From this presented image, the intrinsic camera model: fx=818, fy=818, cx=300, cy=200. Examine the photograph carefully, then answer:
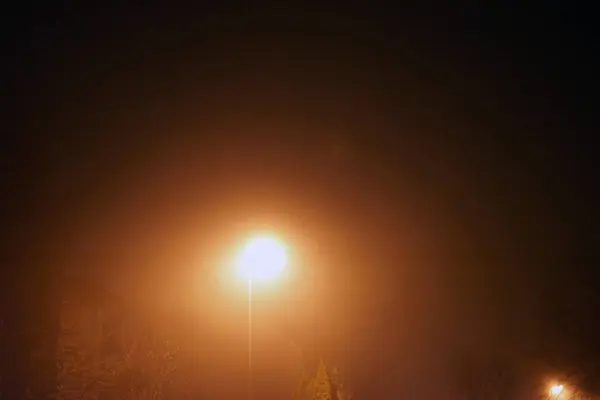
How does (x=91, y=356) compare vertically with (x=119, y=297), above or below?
below

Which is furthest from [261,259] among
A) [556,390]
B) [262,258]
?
[556,390]

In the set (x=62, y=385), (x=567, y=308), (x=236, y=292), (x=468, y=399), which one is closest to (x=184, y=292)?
(x=236, y=292)

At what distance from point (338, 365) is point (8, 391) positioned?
711cm

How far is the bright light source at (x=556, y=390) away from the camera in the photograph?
21359mm

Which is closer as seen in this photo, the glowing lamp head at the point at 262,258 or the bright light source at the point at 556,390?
the glowing lamp head at the point at 262,258

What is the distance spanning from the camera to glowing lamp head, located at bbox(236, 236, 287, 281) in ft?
43.0

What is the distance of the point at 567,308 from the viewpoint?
18.5m

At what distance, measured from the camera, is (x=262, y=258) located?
13227mm

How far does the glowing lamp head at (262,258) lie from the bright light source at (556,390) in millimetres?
11197

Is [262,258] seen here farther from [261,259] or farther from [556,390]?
[556,390]

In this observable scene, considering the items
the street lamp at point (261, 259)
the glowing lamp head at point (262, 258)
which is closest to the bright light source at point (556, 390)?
the street lamp at point (261, 259)

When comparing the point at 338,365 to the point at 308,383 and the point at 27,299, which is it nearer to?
the point at 308,383

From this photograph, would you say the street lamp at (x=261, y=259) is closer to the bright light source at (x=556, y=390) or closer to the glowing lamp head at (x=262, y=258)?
the glowing lamp head at (x=262, y=258)

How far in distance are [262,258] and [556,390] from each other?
1234cm
